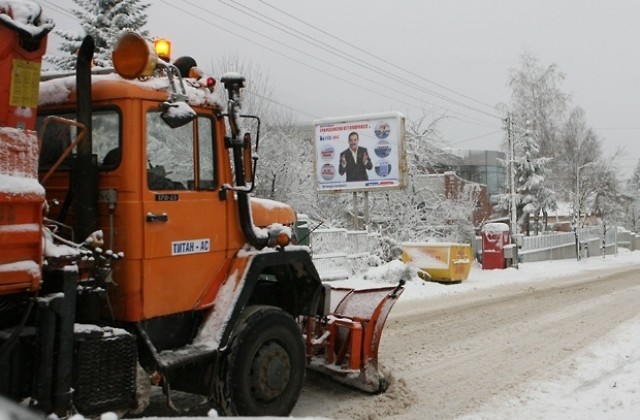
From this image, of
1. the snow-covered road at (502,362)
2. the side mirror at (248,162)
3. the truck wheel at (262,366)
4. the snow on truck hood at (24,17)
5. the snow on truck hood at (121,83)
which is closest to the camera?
the snow on truck hood at (24,17)

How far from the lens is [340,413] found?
5.61 meters

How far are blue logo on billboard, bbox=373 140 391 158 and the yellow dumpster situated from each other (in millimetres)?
7132

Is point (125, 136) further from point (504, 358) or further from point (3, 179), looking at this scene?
point (504, 358)

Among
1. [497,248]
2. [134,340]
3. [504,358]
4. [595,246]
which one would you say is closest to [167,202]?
[134,340]

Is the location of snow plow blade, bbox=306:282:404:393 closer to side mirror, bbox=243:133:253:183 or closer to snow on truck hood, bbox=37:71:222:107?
side mirror, bbox=243:133:253:183

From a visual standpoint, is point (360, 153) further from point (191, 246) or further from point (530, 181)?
point (530, 181)

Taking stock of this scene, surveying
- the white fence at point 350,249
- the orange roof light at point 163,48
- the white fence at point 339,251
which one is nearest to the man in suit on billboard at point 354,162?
the white fence at point 350,249

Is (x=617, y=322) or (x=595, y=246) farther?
(x=595, y=246)

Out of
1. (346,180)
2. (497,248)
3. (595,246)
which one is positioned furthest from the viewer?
(595,246)

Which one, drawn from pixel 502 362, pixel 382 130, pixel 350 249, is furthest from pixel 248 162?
pixel 382 130

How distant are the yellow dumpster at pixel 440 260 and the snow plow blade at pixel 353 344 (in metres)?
10.9

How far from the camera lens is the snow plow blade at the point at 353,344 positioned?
6.05 meters

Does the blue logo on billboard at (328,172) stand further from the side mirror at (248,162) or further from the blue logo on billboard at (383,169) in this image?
the side mirror at (248,162)

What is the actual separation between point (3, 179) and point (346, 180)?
21.6 m
